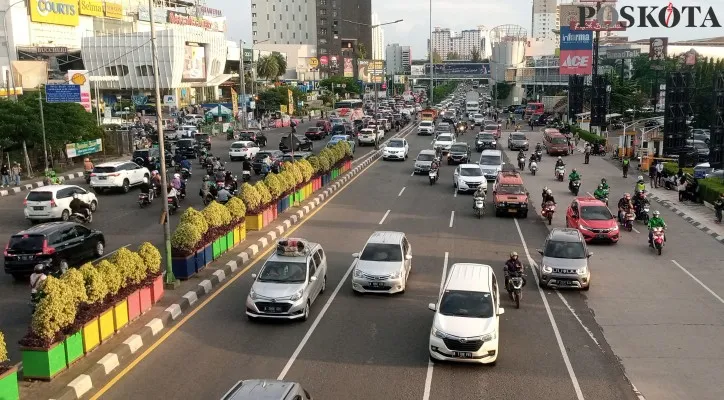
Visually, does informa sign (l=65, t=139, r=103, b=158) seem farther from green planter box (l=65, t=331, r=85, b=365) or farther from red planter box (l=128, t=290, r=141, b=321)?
green planter box (l=65, t=331, r=85, b=365)

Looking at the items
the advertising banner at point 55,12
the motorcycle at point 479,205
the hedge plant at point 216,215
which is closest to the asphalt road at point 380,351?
the hedge plant at point 216,215

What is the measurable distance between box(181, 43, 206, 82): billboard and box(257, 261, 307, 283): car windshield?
95.6m

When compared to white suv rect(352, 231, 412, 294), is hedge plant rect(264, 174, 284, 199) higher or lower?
higher

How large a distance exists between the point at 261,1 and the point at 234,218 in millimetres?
165571

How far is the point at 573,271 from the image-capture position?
59.6 feet

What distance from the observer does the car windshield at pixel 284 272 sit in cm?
1598

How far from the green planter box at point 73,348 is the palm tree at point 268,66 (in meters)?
115

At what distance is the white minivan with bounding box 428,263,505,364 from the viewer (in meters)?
12.9

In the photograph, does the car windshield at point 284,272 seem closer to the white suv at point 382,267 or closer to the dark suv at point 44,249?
the white suv at point 382,267

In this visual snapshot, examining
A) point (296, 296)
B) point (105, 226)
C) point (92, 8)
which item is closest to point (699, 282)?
point (296, 296)

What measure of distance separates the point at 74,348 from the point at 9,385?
2.04 metres

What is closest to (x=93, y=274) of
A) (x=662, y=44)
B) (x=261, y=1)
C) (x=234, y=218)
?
(x=234, y=218)

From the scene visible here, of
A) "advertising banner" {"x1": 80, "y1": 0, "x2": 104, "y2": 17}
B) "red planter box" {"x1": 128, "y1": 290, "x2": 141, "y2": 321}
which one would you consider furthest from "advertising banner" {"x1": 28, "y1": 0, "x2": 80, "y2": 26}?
"red planter box" {"x1": 128, "y1": 290, "x2": 141, "y2": 321}

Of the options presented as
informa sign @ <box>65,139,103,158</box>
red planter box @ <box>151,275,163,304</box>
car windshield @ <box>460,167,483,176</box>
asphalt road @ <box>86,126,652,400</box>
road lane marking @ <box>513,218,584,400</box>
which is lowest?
road lane marking @ <box>513,218,584,400</box>
